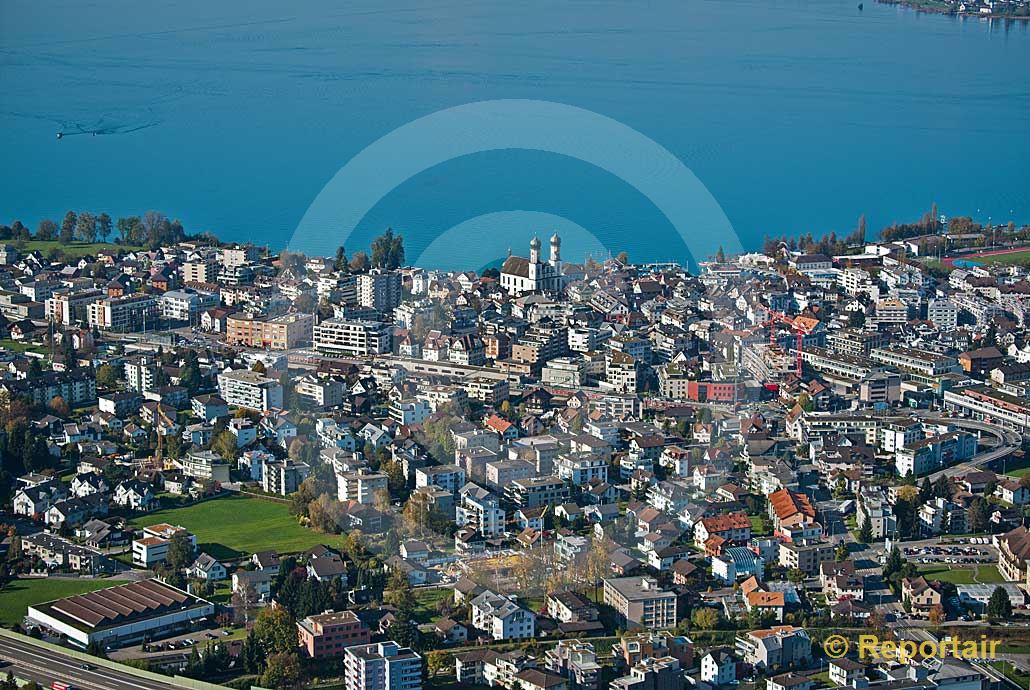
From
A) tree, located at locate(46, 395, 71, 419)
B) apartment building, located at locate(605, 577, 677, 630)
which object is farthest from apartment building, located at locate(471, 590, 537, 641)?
tree, located at locate(46, 395, 71, 419)

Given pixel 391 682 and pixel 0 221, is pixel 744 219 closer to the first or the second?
pixel 0 221

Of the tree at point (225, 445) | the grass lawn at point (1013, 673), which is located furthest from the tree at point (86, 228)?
the grass lawn at point (1013, 673)

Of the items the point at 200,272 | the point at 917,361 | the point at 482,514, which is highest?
the point at 200,272

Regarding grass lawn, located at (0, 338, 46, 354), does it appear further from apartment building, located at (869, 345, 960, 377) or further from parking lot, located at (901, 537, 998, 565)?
parking lot, located at (901, 537, 998, 565)

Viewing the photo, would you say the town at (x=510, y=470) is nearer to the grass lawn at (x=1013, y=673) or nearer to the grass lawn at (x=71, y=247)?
the grass lawn at (x=1013, y=673)

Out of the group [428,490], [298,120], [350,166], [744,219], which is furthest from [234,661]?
[298,120]

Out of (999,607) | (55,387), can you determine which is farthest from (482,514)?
(55,387)

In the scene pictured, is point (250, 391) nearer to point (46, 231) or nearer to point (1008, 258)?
point (46, 231)
